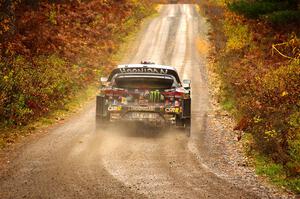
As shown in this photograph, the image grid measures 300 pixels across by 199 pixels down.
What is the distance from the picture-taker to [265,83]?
48.3ft

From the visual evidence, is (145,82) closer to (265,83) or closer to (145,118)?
(145,118)

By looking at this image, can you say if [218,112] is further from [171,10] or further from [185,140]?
[171,10]

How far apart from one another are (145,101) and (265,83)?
4.96 m

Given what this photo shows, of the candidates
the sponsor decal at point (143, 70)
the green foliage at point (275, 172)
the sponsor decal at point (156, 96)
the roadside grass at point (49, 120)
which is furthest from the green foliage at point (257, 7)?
the green foliage at point (275, 172)

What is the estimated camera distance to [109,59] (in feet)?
94.3

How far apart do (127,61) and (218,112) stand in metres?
13.2

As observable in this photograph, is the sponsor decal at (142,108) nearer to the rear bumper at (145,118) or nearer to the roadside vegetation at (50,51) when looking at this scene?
the rear bumper at (145,118)

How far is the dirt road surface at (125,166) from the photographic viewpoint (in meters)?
7.51

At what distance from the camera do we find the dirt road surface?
7508 millimetres

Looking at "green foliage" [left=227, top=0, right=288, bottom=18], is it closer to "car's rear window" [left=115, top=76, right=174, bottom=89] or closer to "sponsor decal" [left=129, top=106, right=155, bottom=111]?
"car's rear window" [left=115, top=76, right=174, bottom=89]

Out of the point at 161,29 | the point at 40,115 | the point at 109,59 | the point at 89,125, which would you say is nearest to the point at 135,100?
the point at 89,125

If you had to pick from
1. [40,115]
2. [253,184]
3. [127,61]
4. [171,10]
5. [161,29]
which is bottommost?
[253,184]

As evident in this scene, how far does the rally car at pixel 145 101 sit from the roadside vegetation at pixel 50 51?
8.93 ft

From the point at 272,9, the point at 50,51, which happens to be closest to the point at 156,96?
the point at 272,9
